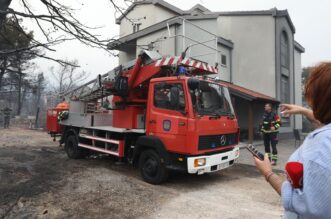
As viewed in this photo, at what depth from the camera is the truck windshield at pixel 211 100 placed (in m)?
7.13

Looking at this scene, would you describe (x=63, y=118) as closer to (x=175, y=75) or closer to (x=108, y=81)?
(x=108, y=81)

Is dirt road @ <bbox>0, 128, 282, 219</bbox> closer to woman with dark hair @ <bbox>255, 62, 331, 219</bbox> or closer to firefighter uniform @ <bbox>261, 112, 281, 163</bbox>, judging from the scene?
firefighter uniform @ <bbox>261, 112, 281, 163</bbox>

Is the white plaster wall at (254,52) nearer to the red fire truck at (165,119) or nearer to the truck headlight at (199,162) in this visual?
the red fire truck at (165,119)

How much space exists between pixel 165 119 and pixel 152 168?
1.21 meters

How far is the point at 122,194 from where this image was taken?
261 inches

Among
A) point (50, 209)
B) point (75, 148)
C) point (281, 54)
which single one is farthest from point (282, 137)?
point (50, 209)

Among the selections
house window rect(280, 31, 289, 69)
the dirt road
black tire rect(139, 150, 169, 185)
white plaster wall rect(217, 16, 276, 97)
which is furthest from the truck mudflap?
house window rect(280, 31, 289, 69)

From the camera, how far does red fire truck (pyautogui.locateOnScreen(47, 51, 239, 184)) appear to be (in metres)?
7.02

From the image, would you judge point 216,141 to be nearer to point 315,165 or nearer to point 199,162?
point 199,162

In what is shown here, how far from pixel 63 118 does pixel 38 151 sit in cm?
223

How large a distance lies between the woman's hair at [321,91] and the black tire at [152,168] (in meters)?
5.98

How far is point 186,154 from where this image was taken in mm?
6938

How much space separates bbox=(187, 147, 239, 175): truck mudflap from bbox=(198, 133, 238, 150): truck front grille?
206mm

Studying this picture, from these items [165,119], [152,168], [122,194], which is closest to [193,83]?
[165,119]
